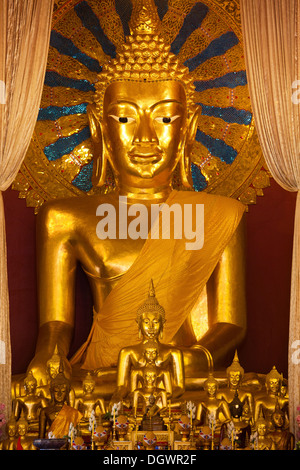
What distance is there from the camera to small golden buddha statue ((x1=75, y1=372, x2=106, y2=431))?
6.13 m

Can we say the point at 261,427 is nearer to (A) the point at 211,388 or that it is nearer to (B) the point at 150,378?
(A) the point at 211,388

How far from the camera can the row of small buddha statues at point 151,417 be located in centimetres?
573

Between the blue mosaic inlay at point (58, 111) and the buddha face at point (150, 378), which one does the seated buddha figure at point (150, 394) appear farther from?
the blue mosaic inlay at point (58, 111)

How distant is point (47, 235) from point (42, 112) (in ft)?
2.72

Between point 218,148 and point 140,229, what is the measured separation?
0.79 m

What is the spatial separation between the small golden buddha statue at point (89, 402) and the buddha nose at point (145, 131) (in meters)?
1.68

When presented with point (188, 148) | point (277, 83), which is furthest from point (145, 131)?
point (277, 83)

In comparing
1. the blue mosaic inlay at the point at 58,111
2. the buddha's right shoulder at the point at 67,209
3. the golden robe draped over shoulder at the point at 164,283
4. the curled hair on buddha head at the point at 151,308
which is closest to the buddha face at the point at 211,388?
the curled hair on buddha head at the point at 151,308

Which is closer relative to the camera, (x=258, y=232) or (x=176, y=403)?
(x=176, y=403)

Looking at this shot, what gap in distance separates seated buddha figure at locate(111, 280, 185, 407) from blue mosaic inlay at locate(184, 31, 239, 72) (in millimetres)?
1979

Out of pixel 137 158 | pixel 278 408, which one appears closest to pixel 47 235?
pixel 137 158
